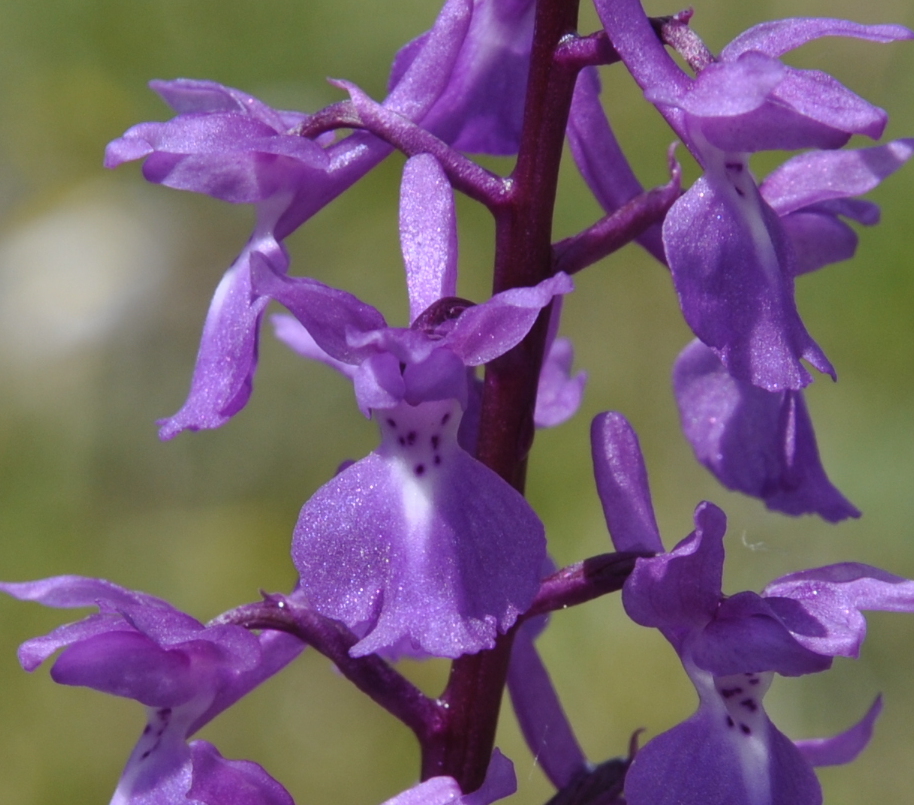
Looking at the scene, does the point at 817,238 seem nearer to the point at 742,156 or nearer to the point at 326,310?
the point at 742,156

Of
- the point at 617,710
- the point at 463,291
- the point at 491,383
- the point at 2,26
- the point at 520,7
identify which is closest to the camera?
the point at 491,383

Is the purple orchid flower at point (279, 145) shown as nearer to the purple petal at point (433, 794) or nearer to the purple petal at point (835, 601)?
the purple petal at point (433, 794)

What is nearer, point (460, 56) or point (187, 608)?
point (460, 56)

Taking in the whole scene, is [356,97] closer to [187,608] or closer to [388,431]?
[388,431]

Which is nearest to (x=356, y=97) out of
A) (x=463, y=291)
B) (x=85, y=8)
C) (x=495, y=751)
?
(x=495, y=751)

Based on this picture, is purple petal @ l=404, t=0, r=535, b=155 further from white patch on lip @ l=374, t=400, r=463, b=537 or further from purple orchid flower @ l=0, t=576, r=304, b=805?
purple orchid flower @ l=0, t=576, r=304, b=805

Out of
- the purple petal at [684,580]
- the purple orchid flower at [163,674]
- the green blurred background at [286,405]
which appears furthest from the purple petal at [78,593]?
the green blurred background at [286,405]
